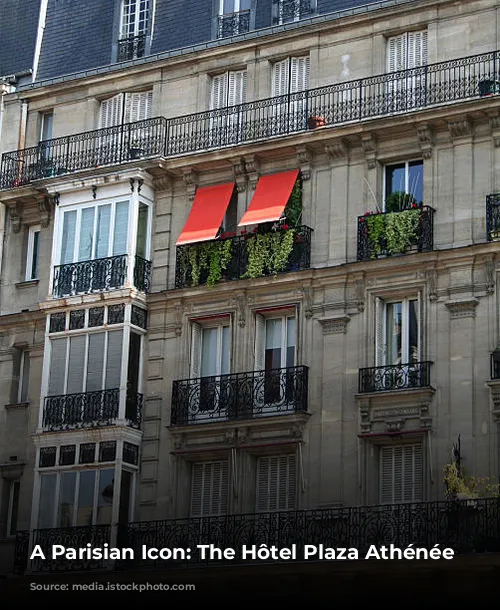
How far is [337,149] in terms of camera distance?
32781mm

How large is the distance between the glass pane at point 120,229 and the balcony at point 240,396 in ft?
10.2

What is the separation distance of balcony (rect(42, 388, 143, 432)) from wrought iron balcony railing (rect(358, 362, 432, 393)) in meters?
4.82

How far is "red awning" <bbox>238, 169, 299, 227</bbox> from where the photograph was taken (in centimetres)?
3262

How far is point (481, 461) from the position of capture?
96.7ft

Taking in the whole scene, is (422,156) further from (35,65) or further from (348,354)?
(35,65)

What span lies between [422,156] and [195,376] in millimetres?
6219

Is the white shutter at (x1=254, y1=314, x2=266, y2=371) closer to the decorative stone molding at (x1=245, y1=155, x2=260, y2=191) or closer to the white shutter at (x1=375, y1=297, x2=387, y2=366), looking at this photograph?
the white shutter at (x1=375, y1=297, x2=387, y2=366)

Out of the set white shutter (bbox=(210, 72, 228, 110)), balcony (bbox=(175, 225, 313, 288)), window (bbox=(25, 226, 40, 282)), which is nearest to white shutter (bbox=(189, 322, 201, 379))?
balcony (bbox=(175, 225, 313, 288))

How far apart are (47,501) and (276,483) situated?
15.5 ft

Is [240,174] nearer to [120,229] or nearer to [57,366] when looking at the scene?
[120,229]

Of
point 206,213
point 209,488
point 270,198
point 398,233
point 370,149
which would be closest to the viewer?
point 398,233

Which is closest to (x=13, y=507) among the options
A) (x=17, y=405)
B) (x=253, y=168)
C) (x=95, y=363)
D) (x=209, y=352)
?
(x=17, y=405)

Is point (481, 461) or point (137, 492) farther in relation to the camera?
point (137, 492)

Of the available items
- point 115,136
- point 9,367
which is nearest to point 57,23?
point 115,136
